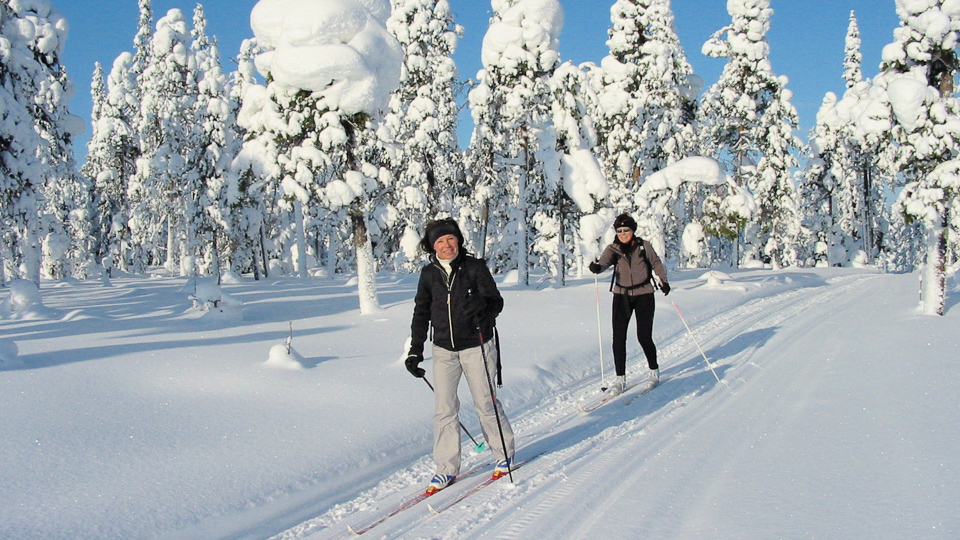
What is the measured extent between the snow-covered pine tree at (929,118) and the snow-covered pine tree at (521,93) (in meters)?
10.7

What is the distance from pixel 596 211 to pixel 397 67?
10286 millimetres

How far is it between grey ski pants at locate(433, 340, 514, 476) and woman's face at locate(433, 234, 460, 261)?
0.82 m

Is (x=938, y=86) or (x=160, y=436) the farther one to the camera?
(x=938, y=86)

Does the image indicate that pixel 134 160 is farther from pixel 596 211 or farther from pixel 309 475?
pixel 309 475

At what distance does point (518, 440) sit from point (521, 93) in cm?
1723

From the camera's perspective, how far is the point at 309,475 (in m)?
5.62

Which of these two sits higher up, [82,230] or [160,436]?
[82,230]

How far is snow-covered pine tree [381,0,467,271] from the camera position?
25.6 m

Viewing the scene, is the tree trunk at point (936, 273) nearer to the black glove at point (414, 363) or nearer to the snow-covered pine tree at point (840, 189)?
the black glove at point (414, 363)

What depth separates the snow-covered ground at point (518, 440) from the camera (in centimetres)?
Result: 441

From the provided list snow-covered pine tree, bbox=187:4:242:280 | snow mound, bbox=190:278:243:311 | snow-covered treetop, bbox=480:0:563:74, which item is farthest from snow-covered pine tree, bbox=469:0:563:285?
snow-covered pine tree, bbox=187:4:242:280

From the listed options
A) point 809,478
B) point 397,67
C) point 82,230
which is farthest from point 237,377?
point 82,230

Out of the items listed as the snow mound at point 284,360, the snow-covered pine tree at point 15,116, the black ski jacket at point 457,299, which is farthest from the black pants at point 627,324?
the snow-covered pine tree at point 15,116

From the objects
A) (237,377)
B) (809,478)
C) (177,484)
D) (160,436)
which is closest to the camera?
(809,478)
